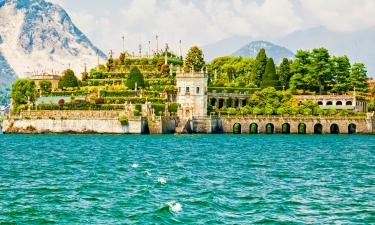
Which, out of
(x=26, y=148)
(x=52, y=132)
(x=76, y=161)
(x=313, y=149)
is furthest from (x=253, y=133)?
(x=76, y=161)

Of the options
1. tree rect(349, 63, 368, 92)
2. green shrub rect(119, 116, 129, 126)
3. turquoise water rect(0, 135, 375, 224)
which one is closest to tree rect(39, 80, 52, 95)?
green shrub rect(119, 116, 129, 126)

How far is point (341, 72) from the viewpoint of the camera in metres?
159

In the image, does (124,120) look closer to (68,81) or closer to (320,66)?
(68,81)

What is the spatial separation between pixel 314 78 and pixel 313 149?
68.8 meters

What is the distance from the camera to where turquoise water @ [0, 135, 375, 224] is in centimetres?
3922

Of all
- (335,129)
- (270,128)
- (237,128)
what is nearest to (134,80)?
(237,128)

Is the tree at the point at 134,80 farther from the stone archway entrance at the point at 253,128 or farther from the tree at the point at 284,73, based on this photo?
the tree at the point at 284,73

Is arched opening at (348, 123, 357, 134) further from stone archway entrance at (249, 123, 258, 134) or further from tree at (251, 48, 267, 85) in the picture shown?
tree at (251, 48, 267, 85)

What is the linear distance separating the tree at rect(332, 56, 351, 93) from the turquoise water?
77.1 m

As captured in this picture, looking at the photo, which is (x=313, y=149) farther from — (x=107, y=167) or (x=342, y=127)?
(x=342, y=127)

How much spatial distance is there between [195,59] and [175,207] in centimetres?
11988

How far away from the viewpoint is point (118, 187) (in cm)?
4959

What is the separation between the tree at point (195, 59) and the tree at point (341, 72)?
1129 inches

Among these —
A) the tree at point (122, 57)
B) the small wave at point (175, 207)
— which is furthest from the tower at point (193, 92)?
the small wave at point (175, 207)
